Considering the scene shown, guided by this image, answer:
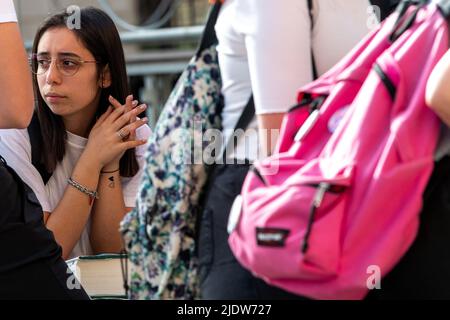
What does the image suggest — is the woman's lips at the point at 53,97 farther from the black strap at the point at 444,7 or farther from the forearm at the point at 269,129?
the black strap at the point at 444,7

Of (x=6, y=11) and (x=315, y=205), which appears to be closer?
(x=315, y=205)

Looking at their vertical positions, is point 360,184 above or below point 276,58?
below

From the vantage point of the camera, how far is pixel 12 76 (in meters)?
2.33

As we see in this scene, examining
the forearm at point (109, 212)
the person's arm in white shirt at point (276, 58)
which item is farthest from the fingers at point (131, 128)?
the person's arm in white shirt at point (276, 58)

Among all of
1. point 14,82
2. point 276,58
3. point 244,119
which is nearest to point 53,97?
point 14,82

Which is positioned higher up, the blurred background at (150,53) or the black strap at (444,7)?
the black strap at (444,7)

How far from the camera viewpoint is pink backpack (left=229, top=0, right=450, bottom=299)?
1871 mm

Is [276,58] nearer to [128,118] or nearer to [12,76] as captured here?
[12,76]

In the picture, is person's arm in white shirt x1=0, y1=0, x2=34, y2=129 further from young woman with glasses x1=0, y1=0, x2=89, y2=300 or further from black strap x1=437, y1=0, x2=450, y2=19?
black strap x1=437, y1=0, x2=450, y2=19

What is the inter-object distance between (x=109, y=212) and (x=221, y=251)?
0.81 meters

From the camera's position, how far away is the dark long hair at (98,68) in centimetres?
286

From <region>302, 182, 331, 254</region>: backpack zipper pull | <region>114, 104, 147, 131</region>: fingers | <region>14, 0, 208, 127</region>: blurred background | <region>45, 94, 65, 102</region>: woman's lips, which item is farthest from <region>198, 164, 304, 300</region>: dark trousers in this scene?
<region>14, 0, 208, 127</region>: blurred background

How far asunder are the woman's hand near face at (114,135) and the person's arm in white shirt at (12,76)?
0.45 meters

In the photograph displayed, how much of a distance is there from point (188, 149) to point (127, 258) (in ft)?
1.32
